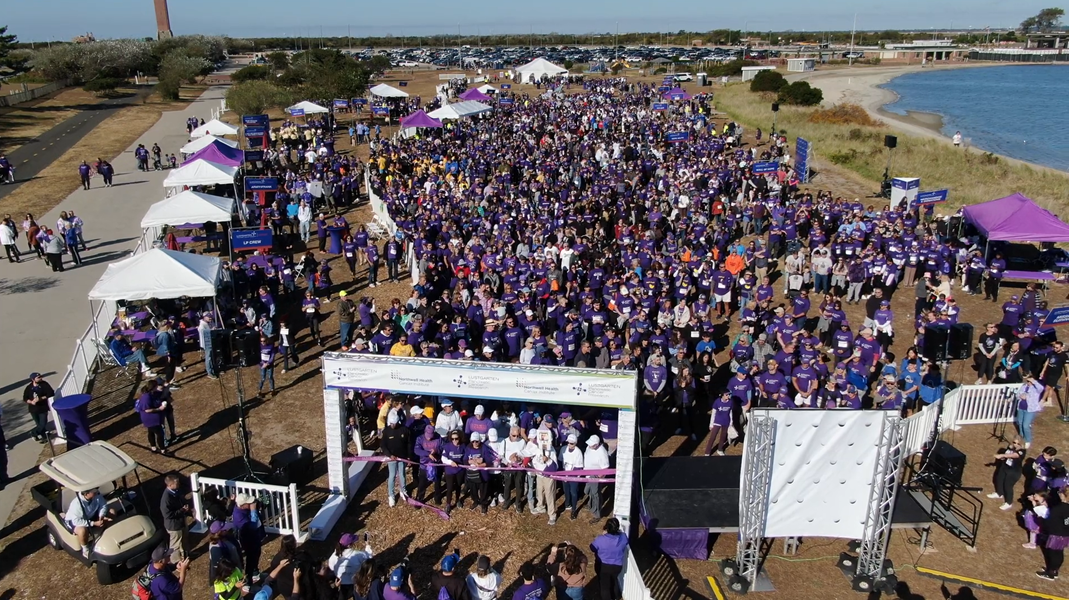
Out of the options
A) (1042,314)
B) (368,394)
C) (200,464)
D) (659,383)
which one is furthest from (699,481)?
(1042,314)

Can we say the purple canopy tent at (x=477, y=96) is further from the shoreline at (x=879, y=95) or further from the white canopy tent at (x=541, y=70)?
the shoreline at (x=879, y=95)

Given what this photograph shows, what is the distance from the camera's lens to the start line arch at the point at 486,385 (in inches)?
346

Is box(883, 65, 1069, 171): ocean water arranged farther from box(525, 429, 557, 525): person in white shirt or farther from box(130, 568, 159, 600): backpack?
box(130, 568, 159, 600): backpack

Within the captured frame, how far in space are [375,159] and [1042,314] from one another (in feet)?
74.2

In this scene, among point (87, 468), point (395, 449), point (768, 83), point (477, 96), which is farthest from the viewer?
point (768, 83)

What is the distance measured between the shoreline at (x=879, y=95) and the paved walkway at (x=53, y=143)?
1828 inches

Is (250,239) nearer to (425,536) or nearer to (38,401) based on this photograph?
(38,401)

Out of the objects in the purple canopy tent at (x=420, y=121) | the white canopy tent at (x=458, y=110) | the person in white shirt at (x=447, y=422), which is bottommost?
the person in white shirt at (x=447, y=422)

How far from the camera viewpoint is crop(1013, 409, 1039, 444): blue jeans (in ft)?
36.3

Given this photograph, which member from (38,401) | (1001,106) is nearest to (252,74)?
(38,401)

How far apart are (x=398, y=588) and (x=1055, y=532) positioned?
725 centimetres

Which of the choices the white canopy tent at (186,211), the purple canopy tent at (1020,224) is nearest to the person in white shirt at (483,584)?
the white canopy tent at (186,211)

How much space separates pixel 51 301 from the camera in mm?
17938

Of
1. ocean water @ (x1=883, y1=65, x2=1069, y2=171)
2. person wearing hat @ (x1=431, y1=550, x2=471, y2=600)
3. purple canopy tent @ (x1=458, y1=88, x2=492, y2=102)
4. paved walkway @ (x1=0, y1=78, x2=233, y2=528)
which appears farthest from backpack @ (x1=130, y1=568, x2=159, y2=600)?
ocean water @ (x1=883, y1=65, x2=1069, y2=171)
